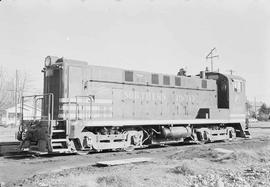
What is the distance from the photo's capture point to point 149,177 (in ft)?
24.8

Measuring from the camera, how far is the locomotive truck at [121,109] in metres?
12.4

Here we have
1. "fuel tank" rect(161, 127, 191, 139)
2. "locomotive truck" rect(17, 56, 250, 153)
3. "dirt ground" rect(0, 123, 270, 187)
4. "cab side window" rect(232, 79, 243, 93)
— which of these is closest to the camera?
"dirt ground" rect(0, 123, 270, 187)

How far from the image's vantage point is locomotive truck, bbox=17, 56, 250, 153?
12398mm

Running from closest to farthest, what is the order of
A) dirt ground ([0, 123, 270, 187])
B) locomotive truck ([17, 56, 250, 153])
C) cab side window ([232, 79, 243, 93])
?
dirt ground ([0, 123, 270, 187]) → locomotive truck ([17, 56, 250, 153]) → cab side window ([232, 79, 243, 93])

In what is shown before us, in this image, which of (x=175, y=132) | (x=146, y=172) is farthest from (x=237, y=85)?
(x=146, y=172)

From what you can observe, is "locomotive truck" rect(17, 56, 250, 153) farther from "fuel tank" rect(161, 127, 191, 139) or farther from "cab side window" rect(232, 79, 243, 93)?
"cab side window" rect(232, 79, 243, 93)

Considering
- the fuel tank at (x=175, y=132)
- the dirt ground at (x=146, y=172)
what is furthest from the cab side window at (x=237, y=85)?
the dirt ground at (x=146, y=172)

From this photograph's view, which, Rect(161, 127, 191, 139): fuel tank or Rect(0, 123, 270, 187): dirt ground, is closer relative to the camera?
Rect(0, 123, 270, 187): dirt ground

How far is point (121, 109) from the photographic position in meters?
14.5

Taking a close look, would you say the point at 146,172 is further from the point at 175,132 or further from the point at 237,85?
the point at 237,85

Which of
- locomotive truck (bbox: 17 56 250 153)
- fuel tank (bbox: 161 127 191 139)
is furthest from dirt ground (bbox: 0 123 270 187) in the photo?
fuel tank (bbox: 161 127 191 139)

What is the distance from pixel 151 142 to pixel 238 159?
219 inches

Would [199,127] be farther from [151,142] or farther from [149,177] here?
[149,177]

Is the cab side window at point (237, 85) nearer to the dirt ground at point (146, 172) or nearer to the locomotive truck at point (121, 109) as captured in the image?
the locomotive truck at point (121, 109)
